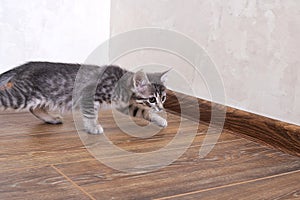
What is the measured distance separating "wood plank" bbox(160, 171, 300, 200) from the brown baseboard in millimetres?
235

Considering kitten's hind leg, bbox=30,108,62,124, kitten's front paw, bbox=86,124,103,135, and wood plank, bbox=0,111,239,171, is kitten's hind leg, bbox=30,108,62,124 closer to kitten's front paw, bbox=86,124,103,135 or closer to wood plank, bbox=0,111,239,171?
wood plank, bbox=0,111,239,171

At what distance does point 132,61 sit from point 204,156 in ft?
3.18

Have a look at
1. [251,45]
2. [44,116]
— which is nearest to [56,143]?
[44,116]

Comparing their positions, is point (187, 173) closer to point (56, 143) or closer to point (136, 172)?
point (136, 172)

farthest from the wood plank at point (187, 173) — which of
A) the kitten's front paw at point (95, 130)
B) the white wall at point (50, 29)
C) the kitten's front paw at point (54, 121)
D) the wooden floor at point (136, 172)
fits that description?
the white wall at point (50, 29)

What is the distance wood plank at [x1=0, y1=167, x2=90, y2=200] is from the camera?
1010 mm

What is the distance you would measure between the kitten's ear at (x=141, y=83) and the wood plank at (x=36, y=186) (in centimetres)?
56

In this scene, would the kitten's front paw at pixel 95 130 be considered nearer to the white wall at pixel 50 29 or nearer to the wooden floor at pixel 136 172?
the wooden floor at pixel 136 172

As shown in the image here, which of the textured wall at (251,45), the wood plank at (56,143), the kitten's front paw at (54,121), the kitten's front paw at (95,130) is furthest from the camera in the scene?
the kitten's front paw at (54,121)

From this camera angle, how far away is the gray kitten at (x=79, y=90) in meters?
1.59

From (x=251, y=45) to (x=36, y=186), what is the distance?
95 centimetres

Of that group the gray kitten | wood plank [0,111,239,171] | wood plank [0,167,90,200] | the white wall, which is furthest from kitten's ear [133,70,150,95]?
the white wall

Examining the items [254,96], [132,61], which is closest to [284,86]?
[254,96]

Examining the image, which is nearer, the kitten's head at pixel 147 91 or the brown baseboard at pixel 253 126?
the brown baseboard at pixel 253 126
